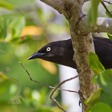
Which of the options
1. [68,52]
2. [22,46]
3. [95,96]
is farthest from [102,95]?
[22,46]

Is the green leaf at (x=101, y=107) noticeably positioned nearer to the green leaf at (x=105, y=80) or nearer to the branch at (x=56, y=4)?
the green leaf at (x=105, y=80)

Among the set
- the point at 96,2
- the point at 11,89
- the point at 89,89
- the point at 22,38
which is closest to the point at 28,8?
the point at 22,38

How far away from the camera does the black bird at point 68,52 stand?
2898 millimetres

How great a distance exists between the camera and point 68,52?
2939 mm

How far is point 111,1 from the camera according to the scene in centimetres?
273

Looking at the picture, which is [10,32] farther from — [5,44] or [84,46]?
[84,46]

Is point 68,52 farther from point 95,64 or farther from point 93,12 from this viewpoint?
point 93,12

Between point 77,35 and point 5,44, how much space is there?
66 cm

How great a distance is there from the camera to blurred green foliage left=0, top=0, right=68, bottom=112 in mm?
2858

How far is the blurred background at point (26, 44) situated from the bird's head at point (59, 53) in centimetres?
12

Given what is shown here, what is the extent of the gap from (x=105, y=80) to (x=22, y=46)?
210 centimetres

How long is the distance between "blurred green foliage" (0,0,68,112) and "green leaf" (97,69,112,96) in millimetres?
279

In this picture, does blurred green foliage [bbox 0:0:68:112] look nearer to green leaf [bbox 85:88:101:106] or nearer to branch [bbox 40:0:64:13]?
green leaf [bbox 85:88:101:106]

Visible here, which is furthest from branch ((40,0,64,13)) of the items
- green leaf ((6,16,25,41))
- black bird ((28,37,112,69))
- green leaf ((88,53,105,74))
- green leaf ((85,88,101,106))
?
green leaf ((6,16,25,41))
